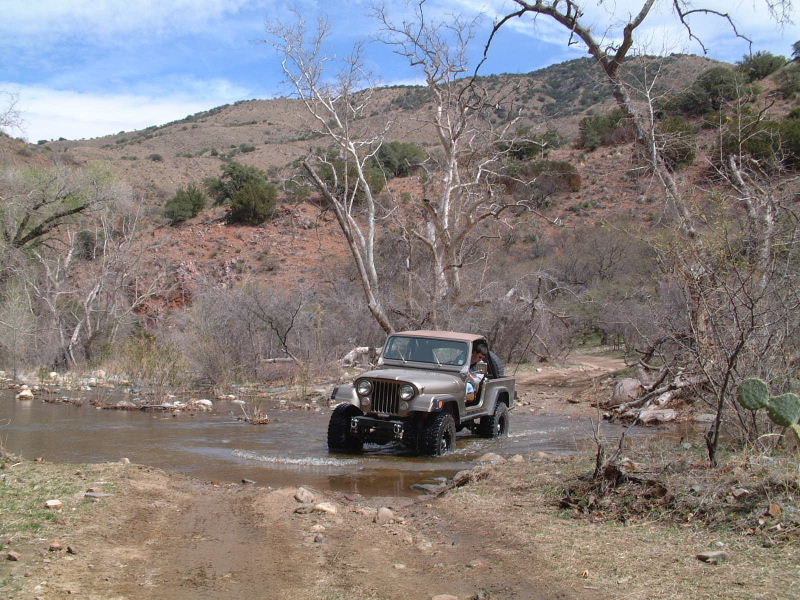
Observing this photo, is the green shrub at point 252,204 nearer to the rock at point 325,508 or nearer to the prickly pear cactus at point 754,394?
the rock at point 325,508

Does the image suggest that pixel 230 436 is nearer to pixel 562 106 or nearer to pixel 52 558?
pixel 52 558

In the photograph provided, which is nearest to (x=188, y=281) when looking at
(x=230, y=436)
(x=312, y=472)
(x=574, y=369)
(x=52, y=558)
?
(x=574, y=369)

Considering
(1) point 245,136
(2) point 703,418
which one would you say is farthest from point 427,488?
(1) point 245,136

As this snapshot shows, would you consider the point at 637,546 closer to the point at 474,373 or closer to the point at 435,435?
the point at 435,435

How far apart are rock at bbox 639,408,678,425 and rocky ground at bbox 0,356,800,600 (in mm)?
6585

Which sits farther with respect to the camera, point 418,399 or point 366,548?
point 418,399

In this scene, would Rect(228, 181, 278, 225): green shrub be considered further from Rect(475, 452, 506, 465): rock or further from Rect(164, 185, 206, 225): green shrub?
Rect(475, 452, 506, 465): rock

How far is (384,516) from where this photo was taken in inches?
263

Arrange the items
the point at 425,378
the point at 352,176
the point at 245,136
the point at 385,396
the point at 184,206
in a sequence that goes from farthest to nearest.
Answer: the point at 245,136 < the point at 184,206 < the point at 352,176 < the point at 425,378 < the point at 385,396

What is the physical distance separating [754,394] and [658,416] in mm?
6876

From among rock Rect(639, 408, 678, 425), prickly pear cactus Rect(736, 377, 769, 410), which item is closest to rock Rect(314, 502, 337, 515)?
prickly pear cactus Rect(736, 377, 769, 410)

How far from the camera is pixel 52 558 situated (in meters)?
4.98

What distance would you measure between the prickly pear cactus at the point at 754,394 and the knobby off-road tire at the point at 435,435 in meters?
4.12

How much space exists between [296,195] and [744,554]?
42.8 meters
